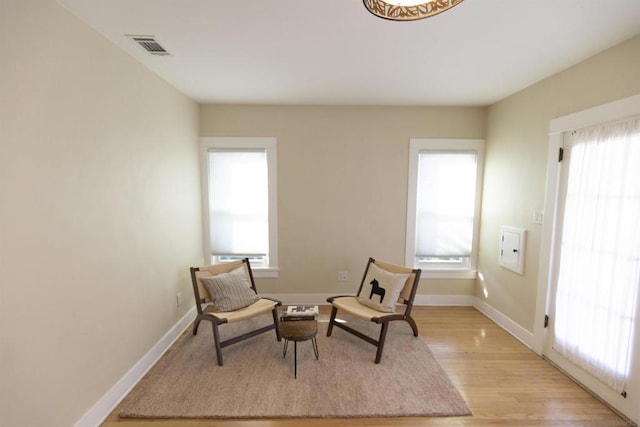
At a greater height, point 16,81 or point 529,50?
point 529,50

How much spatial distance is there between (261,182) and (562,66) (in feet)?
10.1

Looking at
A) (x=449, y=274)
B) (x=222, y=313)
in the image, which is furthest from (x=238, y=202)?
(x=449, y=274)

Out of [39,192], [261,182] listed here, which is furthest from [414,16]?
[261,182]

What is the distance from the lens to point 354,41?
72.3 inches

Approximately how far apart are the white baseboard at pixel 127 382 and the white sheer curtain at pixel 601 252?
137 inches

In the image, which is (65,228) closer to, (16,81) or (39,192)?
(39,192)

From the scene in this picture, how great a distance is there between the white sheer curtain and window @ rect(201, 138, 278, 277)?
290 cm

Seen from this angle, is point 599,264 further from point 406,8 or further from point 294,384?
point 294,384

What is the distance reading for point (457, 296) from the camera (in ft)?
11.6

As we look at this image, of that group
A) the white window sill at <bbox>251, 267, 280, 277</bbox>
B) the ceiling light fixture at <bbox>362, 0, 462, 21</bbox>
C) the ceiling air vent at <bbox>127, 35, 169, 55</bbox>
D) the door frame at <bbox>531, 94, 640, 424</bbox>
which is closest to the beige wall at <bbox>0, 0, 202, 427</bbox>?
the ceiling air vent at <bbox>127, 35, 169, 55</bbox>

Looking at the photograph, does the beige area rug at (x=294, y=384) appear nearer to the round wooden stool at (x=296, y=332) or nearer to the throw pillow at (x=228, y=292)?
the round wooden stool at (x=296, y=332)

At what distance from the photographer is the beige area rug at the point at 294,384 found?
1825 millimetres

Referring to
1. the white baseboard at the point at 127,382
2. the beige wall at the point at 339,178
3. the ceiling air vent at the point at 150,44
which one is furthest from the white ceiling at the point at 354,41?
the white baseboard at the point at 127,382

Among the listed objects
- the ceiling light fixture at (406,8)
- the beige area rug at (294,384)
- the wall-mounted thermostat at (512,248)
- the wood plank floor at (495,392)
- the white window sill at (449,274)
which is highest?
the ceiling light fixture at (406,8)
